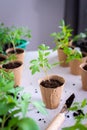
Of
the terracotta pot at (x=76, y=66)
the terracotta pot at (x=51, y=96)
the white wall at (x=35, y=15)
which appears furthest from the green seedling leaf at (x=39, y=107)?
the white wall at (x=35, y=15)

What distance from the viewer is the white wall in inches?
66.4

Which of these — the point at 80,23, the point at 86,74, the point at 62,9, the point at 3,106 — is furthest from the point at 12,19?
the point at 3,106

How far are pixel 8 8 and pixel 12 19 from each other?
92 millimetres

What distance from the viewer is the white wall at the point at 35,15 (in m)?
1.69

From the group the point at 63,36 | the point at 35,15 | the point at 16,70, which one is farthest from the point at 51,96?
the point at 35,15

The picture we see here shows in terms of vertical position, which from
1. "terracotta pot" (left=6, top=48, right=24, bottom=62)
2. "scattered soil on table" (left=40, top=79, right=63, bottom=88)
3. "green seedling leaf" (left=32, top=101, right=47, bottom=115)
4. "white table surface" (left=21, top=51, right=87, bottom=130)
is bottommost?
"white table surface" (left=21, top=51, right=87, bottom=130)

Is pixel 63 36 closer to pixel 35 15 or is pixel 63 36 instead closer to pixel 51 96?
pixel 51 96

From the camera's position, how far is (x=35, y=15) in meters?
1.80

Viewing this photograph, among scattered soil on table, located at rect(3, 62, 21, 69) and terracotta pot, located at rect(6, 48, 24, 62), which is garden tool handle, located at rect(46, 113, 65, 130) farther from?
terracotta pot, located at rect(6, 48, 24, 62)

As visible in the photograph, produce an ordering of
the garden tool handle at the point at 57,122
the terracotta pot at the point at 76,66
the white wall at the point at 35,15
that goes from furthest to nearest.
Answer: the white wall at the point at 35,15 < the terracotta pot at the point at 76,66 < the garden tool handle at the point at 57,122

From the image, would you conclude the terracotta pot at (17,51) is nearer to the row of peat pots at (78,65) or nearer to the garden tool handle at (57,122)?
the row of peat pots at (78,65)

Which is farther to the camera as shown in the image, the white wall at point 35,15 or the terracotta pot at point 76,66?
the white wall at point 35,15

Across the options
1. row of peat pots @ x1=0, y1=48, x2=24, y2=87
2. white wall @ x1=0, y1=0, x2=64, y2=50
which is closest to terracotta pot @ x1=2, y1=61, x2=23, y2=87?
row of peat pots @ x1=0, y1=48, x2=24, y2=87

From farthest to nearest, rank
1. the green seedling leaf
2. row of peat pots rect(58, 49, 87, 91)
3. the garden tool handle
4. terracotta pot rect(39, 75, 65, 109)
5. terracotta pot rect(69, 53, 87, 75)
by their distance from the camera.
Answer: terracotta pot rect(69, 53, 87, 75), row of peat pots rect(58, 49, 87, 91), terracotta pot rect(39, 75, 65, 109), the garden tool handle, the green seedling leaf
